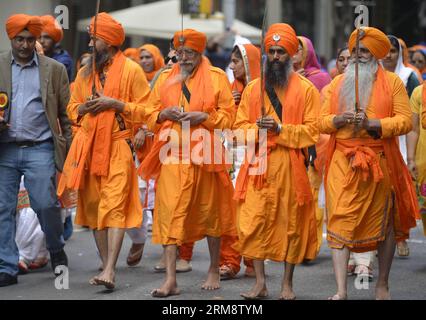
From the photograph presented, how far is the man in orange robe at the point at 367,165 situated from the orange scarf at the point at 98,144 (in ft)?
6.09

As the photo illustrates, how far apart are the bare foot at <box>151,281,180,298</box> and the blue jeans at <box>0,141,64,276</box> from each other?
4.20 feet

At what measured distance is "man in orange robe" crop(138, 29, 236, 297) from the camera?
939cm

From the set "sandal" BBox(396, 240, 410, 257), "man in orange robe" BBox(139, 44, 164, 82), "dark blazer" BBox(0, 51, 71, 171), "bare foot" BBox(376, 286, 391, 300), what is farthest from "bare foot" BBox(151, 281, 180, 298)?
"man in orange robe" BBox(139, 44, 164, 82)

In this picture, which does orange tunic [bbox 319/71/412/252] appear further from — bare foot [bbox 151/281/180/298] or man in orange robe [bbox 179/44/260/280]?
man in orange robe [bbox 179/44/260/280]

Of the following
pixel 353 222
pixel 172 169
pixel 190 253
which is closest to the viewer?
pixel 353 222

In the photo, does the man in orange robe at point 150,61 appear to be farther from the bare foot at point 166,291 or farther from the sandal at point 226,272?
the bare foot at point 166,291

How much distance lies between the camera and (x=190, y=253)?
10711 mm

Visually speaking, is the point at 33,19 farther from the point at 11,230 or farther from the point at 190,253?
the point at 190,253

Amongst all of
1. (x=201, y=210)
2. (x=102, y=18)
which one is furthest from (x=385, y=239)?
(x=102, y=18)

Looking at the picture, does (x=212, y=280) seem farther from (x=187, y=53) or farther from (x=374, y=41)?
(x=374, y=41)

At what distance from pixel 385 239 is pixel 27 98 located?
10.9ft

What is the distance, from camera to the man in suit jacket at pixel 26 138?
32.2 feet

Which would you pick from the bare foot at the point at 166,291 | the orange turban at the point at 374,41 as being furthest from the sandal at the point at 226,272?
the orange turban at the point at 374,41

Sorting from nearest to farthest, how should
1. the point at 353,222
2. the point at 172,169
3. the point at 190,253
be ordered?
the point at 353,222, the point at 172,169, the point at 190,253
